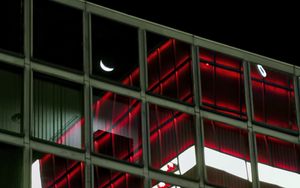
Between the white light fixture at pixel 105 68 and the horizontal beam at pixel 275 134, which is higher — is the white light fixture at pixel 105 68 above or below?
above

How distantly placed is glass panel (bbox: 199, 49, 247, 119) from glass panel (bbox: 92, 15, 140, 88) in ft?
7.93

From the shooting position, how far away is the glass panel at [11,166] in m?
33.8

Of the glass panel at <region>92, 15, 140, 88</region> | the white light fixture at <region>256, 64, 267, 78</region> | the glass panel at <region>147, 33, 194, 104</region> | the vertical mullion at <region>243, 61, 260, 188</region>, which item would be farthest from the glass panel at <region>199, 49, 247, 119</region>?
the glass panel at <region>92, 15, 140, 88</region>

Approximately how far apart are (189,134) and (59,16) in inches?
215

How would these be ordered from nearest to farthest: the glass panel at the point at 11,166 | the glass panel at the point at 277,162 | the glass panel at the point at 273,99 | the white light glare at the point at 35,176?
the glass panel at the point at 11,166, the white light glare at the point at 35,176, the glass panel at the point at 277,162, the glass panel at the point at 273,99

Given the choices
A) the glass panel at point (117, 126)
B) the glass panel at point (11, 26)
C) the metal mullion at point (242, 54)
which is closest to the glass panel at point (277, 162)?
the metal mullion at point (242, 54)

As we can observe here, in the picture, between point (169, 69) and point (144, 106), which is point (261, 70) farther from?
point (144, 106)

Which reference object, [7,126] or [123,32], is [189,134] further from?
[7,126]

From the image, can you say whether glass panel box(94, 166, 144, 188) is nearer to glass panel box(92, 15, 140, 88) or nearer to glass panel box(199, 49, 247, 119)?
glass panel box(92, 15, 140, 88)

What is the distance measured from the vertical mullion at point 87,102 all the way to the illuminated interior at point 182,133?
193 millimetres

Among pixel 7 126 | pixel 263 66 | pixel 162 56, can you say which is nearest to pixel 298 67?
pixel 263 66

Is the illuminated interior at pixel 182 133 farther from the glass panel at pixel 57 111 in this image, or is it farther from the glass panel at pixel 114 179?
the glass panel at pixel 57 111

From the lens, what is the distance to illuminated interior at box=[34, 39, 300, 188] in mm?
35750

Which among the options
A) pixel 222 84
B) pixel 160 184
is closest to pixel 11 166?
pixel 160 184
